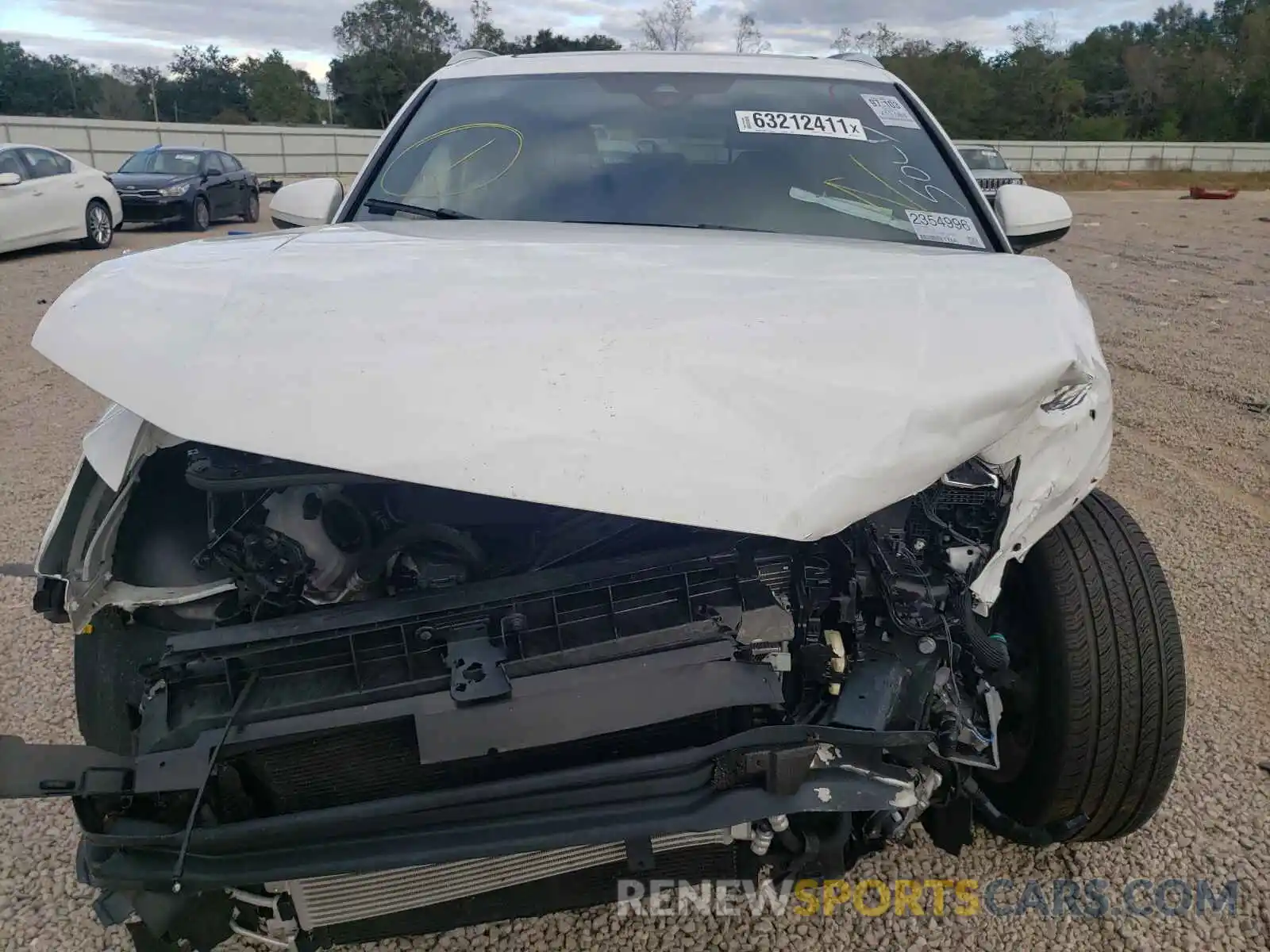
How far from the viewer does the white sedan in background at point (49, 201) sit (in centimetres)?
1056

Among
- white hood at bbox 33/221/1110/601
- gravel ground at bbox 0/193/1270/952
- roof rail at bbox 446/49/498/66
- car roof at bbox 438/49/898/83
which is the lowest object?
gravel ground at bbox 0/193/1270/952

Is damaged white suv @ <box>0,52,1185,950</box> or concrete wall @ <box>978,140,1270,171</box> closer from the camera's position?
damaged white suv @ <box>0,52,1185,950</box>

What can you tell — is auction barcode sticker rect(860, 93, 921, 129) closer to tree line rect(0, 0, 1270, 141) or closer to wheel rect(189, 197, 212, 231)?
wheel rect(189, 197, 212, 231)

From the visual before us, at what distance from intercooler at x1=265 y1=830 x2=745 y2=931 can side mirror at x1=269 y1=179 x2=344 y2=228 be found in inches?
87.6

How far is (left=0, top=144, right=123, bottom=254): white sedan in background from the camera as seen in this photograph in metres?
10.6

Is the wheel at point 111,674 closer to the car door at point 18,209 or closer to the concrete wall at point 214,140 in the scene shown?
the car door at point 18,209

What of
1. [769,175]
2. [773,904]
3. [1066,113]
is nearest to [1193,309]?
[769,175]

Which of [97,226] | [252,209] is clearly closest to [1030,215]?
[97,226]

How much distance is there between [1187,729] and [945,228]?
166 cm

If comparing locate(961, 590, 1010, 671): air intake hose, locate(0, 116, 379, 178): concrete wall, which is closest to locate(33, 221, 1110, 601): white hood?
locate(961, 590, 1010, 671): air intake hose

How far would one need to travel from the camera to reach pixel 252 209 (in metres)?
15.5

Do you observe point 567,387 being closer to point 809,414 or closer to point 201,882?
point 809,414

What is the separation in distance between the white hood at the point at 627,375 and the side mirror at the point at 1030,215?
1.16 meters

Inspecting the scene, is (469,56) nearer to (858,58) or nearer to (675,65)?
(675,65)
